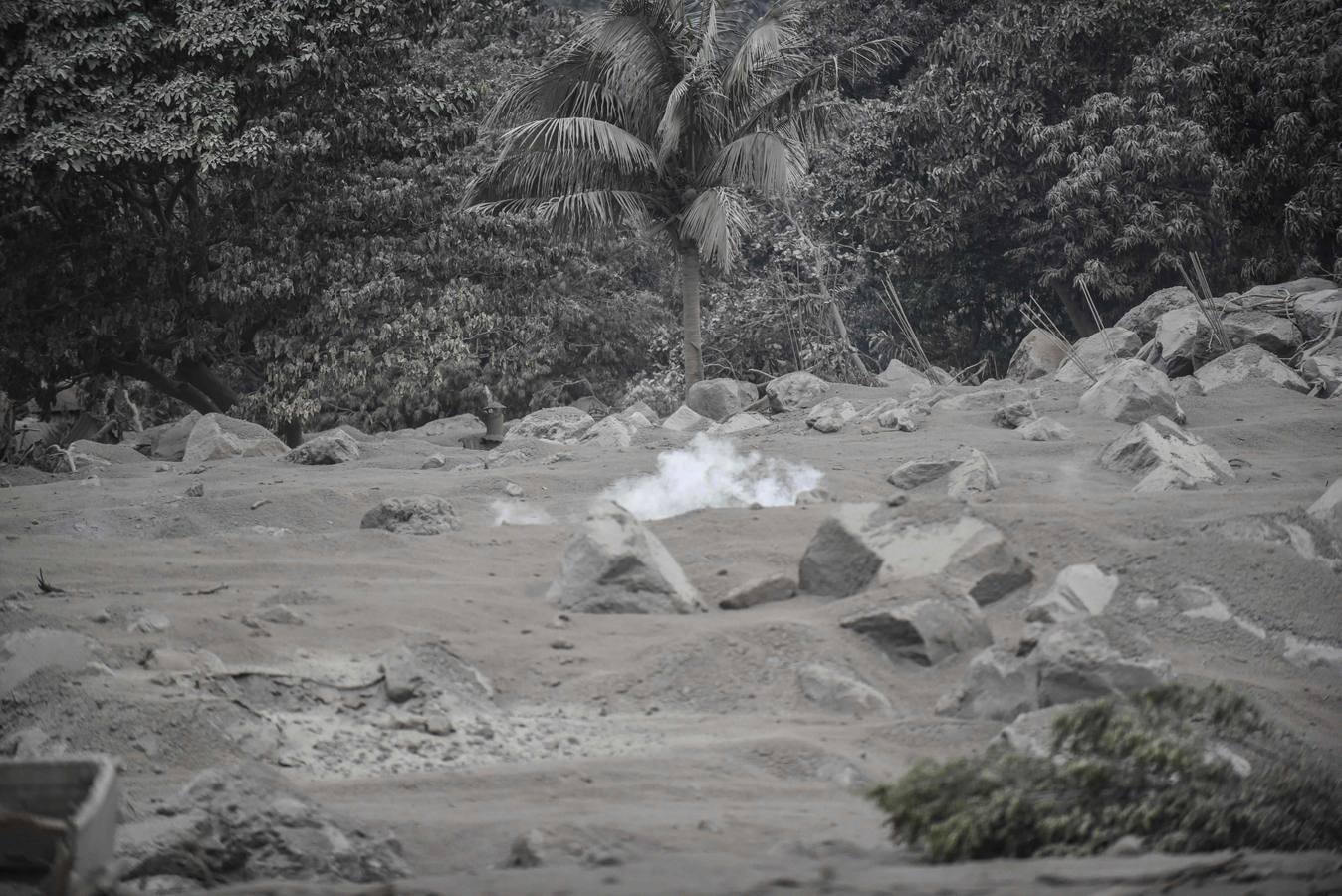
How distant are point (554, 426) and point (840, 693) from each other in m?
9.75

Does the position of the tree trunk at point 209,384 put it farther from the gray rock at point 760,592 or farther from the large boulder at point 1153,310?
the gray rock at point 760,592

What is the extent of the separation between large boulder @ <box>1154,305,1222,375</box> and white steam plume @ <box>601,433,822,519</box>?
17.7 feet

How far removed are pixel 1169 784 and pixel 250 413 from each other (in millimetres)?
14346

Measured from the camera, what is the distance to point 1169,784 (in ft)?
10.6

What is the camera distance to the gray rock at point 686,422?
1304 cm

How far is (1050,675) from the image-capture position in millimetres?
4242

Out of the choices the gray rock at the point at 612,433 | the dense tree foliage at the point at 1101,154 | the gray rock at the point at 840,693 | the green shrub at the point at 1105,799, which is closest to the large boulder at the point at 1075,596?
the gray rock at the point at 840,693

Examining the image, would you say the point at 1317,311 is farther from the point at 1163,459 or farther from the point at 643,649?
the point at 643,649

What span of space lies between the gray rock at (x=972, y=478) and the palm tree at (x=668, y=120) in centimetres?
707

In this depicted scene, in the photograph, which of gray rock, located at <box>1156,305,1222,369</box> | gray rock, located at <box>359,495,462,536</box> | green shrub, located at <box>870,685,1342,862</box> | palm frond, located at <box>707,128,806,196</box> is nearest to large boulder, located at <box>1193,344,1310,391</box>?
gray rock, located at <box>1156,305,1222,369</box>

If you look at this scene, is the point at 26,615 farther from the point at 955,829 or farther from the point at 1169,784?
the point at 1169,784

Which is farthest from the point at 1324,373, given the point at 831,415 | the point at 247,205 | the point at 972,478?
the point at 247,205

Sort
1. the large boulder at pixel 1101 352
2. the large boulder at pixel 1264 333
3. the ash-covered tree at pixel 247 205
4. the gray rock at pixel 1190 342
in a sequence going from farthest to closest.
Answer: the ash-covered tree at pixel 247 205
the large boulder at pixel 1101 352
the large boulder at pixel 1264 333
the gray rock at pixel 1190 342

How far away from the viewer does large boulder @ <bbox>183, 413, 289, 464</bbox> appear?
12828mm
